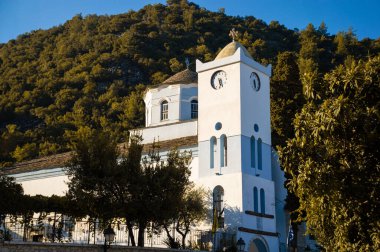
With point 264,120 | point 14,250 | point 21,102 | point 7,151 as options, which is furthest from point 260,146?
point 21,102

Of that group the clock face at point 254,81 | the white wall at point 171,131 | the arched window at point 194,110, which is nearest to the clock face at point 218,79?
the clock face at point 254,81

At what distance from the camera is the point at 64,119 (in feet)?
207

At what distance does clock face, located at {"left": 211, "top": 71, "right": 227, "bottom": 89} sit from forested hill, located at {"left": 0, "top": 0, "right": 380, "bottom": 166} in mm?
21266

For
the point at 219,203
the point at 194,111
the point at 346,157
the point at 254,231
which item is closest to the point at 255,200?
the point at 254,231

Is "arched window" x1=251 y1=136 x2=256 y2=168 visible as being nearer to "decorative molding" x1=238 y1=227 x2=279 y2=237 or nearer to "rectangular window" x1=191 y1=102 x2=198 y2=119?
"decorative molding" x1=238 y1=227 x2=279 y2=237

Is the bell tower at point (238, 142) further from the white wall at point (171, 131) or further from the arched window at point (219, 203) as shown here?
the white wall at point (171, 131)

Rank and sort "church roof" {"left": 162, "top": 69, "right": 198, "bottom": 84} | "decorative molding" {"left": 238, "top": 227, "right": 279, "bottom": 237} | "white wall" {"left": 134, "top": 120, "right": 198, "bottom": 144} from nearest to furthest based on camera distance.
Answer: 1. "decorative molding" {"left": 238, "top": 227, "right": 279, "bottom": 237}
2. "white wall" {"left": 134, "top": 120, "right": 198, "bottom": 144}
3. "church roof" {"left": 162, "top": 69, "right": 198, "bottom": 84}

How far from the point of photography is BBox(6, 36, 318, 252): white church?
30.7 metres

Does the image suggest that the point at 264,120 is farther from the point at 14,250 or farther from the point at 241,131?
the point at 14,250

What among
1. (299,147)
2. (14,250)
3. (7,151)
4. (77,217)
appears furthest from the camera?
(7,151)

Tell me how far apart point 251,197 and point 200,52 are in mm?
40429

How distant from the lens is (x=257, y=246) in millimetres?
32062

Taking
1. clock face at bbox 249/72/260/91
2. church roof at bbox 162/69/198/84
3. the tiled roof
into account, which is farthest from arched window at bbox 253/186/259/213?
church roof at bbox 162/69/198/84

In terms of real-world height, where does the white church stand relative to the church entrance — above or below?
above
